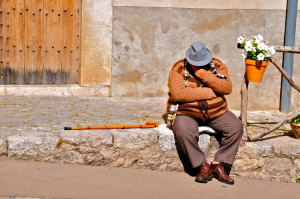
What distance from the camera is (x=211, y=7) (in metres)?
7.62

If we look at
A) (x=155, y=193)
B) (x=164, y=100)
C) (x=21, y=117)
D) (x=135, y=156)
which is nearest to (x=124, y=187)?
(x=155, y=193)

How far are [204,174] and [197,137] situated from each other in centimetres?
40

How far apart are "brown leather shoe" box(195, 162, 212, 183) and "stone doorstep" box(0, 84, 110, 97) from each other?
282 cm

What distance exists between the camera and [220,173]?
5.37 metres

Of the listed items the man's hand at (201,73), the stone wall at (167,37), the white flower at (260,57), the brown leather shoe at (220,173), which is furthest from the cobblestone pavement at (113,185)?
the stone wall at (167,37)

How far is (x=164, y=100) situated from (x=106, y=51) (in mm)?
1093

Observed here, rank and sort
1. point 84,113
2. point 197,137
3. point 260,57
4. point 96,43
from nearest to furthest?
point 197,137
point 260,57
point 84,113
point 96,43

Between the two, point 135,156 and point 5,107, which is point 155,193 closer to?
point 135,156

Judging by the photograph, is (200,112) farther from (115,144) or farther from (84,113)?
(84,113)

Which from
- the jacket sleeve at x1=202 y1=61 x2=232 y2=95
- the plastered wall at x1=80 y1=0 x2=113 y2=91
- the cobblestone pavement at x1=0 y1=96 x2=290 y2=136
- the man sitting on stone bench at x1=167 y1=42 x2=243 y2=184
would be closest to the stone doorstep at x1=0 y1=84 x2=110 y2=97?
the plastered wall at x1=80 y1=0 x2=113 y2=91

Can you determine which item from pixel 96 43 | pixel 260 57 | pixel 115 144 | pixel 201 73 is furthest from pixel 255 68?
pixel 96 43

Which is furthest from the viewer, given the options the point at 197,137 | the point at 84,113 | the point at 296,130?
the point at 84,113

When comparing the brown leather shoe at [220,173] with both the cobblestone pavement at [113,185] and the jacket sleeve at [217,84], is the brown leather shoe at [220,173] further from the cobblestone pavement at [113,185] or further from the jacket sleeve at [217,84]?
the jacket sleeve at [217,84]

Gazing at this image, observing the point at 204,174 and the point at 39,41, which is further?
the point at 39,41
